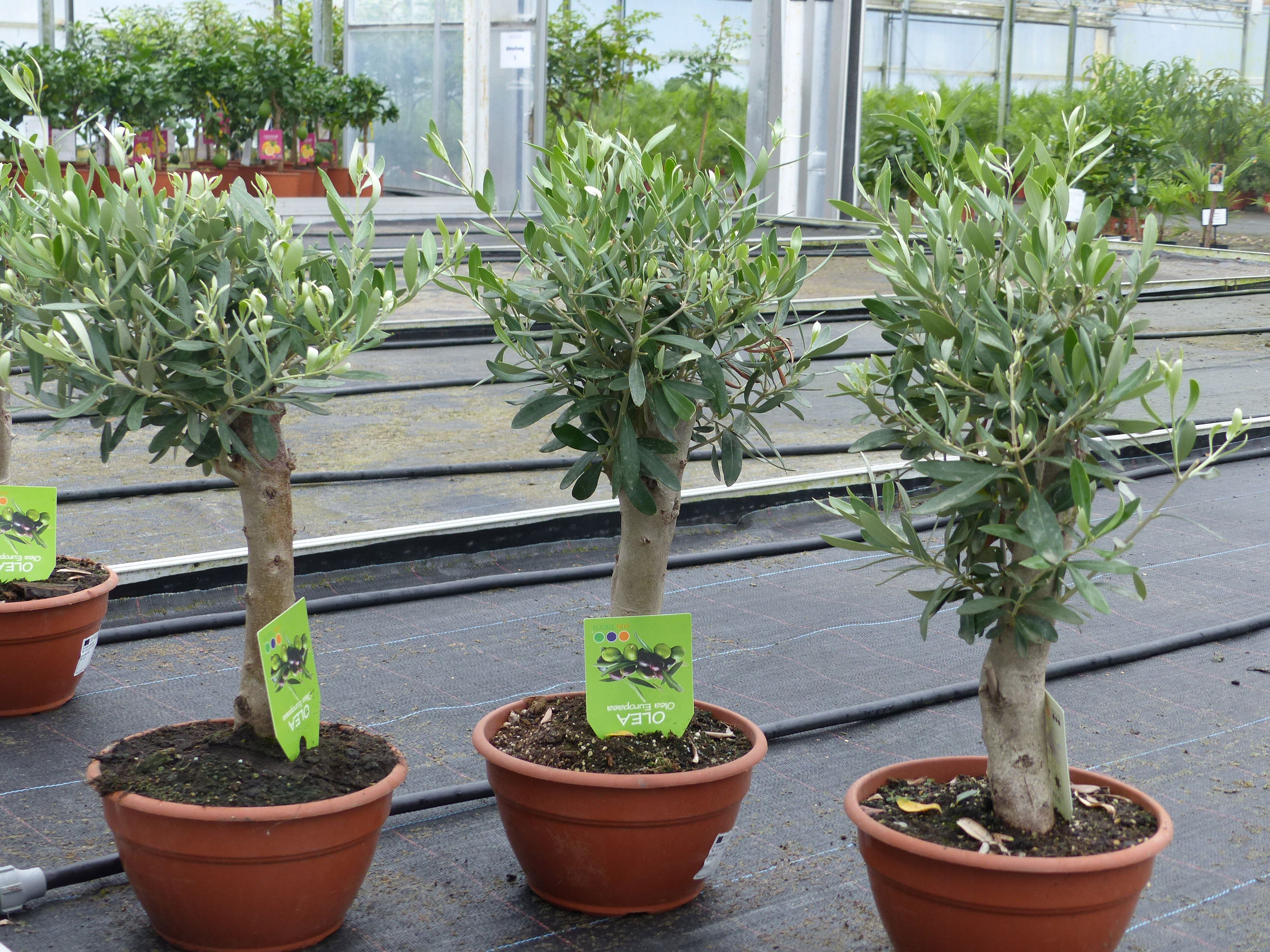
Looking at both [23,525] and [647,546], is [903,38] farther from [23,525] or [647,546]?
[647,546]

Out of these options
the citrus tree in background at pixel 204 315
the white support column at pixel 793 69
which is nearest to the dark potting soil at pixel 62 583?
the citrus tree in background at pixel 204 315

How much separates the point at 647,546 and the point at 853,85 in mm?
12555

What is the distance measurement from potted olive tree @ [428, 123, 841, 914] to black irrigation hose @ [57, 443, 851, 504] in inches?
77.3

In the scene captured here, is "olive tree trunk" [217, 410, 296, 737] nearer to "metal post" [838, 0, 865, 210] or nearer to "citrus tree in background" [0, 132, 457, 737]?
"citrus tree in background" [0, 132, 457, 737]

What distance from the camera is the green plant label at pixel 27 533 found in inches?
104

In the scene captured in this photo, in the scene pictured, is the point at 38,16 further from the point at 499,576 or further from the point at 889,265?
the point at 889,265

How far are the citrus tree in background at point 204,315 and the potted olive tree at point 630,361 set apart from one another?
205 millimetres

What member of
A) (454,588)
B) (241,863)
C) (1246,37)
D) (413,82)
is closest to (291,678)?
(241,863)

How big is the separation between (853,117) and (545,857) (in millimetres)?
12881

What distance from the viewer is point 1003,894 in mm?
1606

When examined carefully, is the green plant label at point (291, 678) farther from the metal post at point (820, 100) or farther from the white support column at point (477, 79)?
the metal post at point (820, 100)

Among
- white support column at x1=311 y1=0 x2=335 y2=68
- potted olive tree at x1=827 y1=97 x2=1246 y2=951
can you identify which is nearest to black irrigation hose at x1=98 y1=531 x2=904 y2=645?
potted olive tree at x1=827 y1=97 x2=1246 y2=951

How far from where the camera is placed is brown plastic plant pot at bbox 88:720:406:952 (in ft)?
5.65

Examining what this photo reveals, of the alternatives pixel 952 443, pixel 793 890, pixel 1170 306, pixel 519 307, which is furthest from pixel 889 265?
pixel 1170 306
